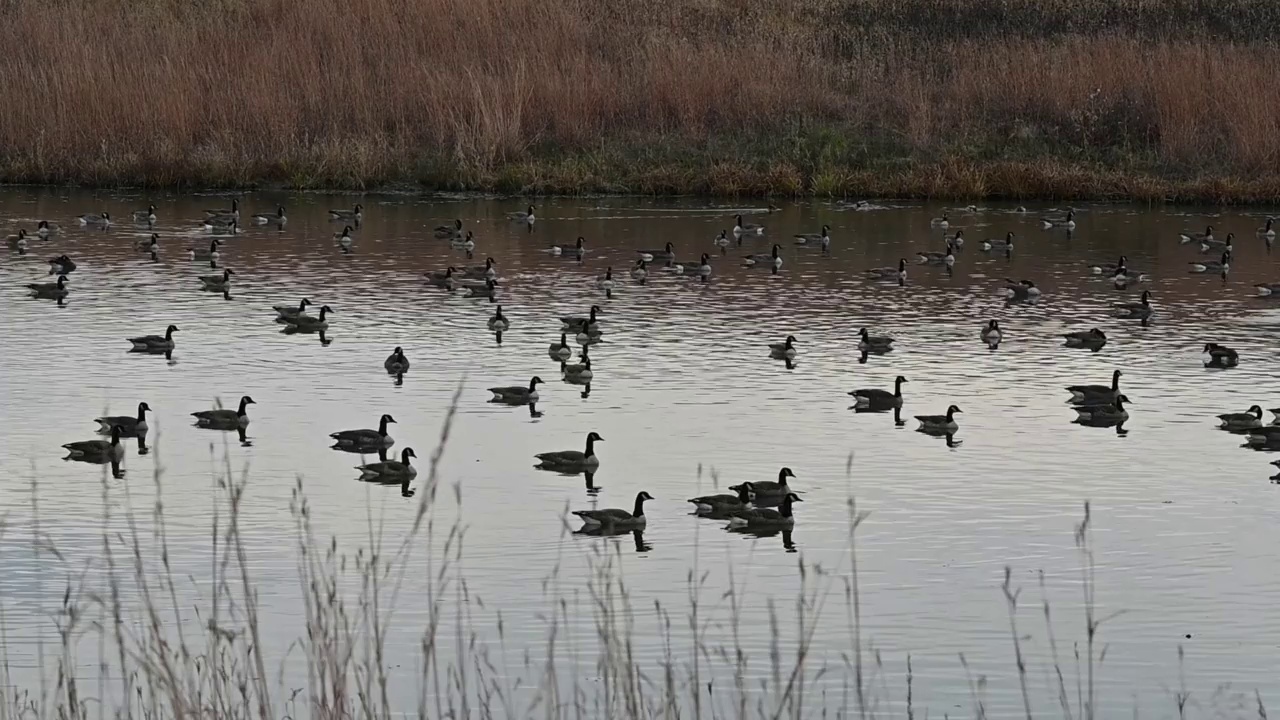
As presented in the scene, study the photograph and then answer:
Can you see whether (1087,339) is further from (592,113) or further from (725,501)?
(592,113)

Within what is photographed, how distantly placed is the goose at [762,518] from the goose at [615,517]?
65cm

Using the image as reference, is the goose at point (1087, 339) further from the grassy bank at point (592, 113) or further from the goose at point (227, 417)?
the grassy bank at point (592, 113)

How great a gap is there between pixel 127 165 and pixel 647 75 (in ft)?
29.4

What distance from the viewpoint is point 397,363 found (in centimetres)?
1859

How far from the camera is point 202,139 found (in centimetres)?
3266

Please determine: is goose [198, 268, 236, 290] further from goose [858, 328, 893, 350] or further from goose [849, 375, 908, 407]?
goose [849, 375, 908, 407]

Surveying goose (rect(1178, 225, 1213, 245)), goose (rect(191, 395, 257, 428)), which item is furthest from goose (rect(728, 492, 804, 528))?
goose (rect(1178, 225, 1213, 245))

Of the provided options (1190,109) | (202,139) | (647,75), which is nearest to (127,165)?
(202,139)

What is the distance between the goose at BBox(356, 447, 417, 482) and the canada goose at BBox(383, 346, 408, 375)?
3913mm

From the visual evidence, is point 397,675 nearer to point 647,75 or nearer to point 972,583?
point 972,583

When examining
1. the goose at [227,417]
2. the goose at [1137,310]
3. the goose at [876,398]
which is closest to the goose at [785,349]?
the goose at [876,398]

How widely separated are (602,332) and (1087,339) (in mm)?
5322

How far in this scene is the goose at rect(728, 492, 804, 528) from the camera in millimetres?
12984

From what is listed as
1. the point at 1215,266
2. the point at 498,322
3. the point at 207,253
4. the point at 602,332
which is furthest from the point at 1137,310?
the point at 207,253
